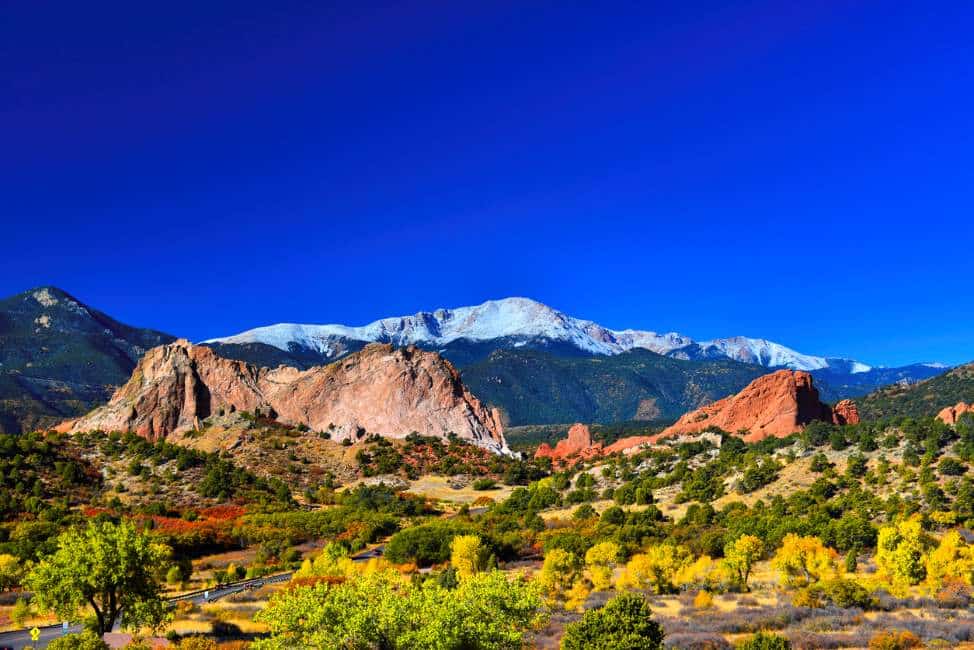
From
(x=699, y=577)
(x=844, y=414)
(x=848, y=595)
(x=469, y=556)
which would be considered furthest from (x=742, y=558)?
(x=844, y=414)

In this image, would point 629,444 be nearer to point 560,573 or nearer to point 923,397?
point 560,573

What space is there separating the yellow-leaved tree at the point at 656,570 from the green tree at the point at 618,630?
15.6 metres

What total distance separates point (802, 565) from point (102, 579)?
32.7m

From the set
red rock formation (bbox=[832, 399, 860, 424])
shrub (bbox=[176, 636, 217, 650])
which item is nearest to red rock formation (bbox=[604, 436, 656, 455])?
red rock formation (bbox=[832, 399, 860, 424])

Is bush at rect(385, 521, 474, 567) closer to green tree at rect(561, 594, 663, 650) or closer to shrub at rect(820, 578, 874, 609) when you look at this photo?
shrub at rect(820, 578, 874, 609)

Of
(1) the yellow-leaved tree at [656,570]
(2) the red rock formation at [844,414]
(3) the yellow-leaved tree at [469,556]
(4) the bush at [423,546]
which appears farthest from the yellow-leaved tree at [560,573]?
(2) the red rock formation at [844,414]

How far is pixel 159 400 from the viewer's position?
344ft

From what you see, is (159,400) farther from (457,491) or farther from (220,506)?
(457,491)

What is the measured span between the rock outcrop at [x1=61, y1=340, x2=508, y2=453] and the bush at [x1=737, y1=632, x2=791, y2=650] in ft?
283

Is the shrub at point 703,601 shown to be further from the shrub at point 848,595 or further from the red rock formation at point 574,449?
the red rock formation at point 574,449

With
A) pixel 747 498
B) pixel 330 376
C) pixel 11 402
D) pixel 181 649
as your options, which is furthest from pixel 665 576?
pixel 11 402

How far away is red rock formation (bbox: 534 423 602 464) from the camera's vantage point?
113625mm

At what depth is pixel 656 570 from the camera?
123 ft

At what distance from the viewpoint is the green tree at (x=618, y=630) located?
2108 centimetres
